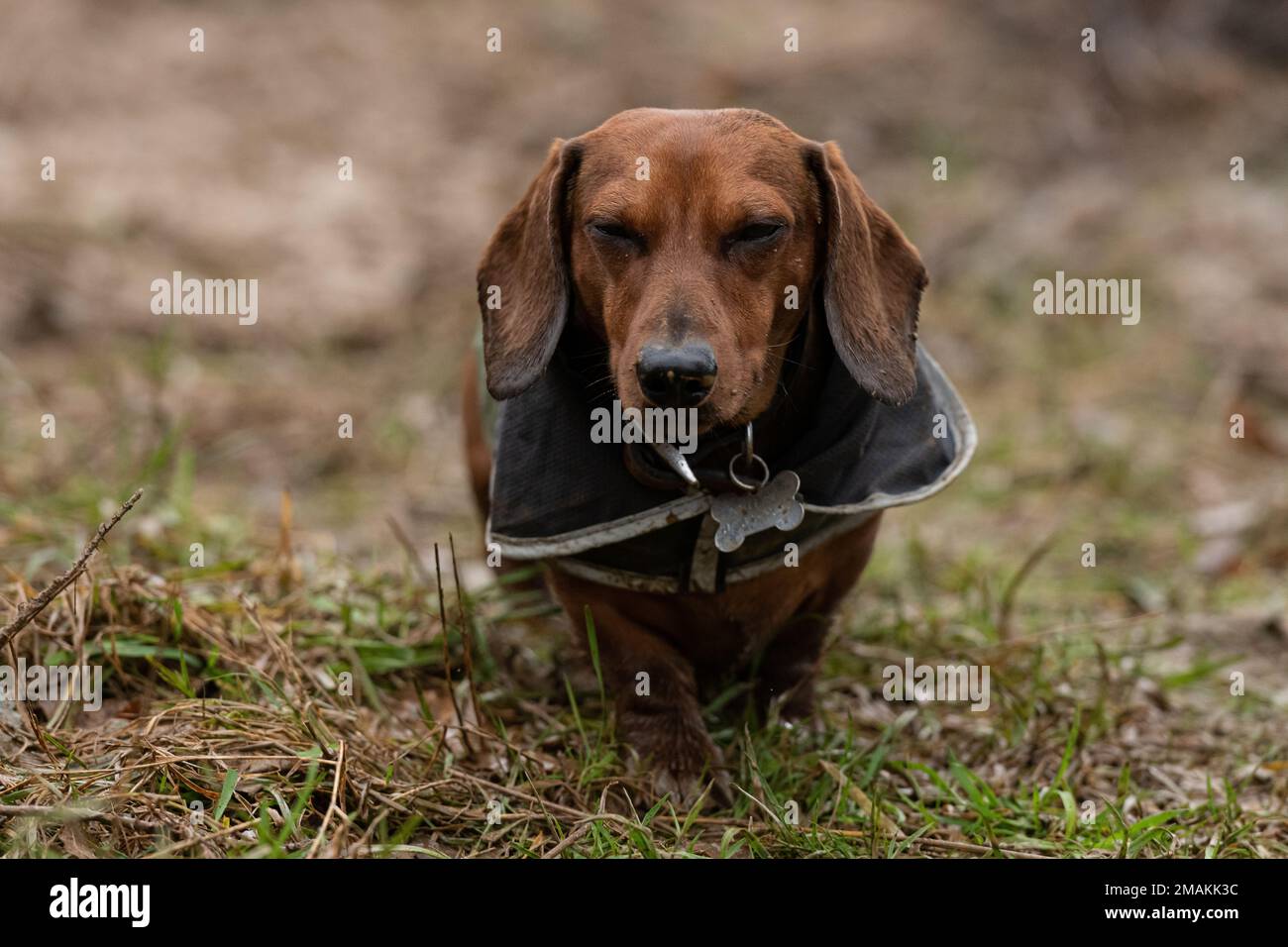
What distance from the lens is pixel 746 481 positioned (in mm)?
2564

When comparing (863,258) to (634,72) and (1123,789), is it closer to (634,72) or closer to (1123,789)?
(1123,789)

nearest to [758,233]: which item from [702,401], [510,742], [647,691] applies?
[702,401]

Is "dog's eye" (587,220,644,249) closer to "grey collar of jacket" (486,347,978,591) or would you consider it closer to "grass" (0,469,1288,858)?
"grey collar of jacket" (486,347,978,591)

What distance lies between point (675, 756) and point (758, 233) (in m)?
1.04

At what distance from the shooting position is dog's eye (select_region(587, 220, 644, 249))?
243cm

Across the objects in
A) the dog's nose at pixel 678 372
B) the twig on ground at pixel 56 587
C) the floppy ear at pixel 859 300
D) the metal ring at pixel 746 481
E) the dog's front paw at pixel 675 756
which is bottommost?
the dog's front paw at pixel 675 756

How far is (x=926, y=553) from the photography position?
4.05 m

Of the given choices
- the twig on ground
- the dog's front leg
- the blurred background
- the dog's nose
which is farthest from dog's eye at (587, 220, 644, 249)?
the blurred background

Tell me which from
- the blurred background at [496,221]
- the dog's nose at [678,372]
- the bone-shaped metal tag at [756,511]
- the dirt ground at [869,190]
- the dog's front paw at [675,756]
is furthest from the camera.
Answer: the blurred background at [496,221]

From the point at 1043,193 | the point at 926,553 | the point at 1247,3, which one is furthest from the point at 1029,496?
the point at 1247,3

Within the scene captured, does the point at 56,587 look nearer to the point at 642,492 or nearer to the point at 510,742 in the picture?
the point at 510,742

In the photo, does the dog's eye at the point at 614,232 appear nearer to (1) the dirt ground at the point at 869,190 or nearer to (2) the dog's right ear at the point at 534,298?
(2) the dog's right ear at the point at 534,298

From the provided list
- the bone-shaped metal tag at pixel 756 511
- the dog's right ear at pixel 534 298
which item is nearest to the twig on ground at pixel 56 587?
the dog's right ear at pixel 534 298

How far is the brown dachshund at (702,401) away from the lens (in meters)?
2.40
